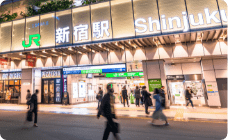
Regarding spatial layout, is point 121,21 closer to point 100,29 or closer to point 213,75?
point 100,29

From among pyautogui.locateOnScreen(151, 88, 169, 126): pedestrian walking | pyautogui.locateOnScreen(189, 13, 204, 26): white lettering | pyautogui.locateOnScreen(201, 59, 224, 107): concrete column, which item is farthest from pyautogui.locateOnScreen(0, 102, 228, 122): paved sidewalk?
pyautogui.locateOnScreen(189, 13, 204, 26): white lettering

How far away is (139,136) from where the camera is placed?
4.68 metres

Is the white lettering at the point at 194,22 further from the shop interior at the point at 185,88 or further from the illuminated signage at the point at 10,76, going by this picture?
the illuminated signage at the point at 10,76

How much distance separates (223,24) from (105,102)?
976 centimetres

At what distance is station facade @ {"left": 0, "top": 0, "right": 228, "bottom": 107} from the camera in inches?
380

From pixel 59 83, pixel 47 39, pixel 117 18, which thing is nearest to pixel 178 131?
pixel 117 18

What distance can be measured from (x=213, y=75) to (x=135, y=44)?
7.05 m

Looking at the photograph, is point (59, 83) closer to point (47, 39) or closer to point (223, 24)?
point (47, 39)

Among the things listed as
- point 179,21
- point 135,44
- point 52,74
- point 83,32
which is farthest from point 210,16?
point 52,74

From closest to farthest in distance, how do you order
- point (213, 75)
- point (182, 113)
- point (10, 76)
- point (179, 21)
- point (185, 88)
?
point (182, 113) → point (179, 21) → point (213, 75) → point (185, 88) → point (10, 76)

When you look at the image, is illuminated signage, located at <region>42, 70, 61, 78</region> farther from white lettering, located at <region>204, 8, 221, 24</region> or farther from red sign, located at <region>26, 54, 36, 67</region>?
white lettering, located at <region>204, 8, 221, 24</region>

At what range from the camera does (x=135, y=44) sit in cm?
1115

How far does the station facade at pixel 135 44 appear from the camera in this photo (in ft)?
31.6

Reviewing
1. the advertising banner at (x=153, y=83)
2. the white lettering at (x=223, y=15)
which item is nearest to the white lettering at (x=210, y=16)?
the white lettering at (x=223, y=15)
